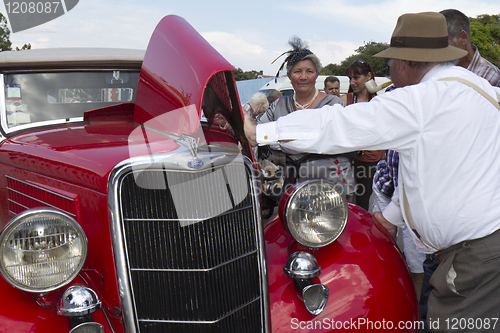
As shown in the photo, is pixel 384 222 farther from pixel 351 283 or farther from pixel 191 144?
pixel 191 144

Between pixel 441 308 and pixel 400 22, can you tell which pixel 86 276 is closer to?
pixel 441 308

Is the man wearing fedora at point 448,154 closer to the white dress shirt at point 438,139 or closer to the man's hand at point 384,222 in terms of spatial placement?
the white dress shirt at point 438,139

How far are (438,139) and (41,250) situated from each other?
1717mm

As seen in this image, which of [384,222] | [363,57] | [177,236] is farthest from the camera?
[363,57]

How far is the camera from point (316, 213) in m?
1.95

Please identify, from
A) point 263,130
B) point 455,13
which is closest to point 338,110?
point 263,130

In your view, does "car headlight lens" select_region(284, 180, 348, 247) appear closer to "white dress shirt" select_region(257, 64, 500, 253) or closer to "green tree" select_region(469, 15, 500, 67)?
"white dress shirt" select_region(257, 64, 500, 253)

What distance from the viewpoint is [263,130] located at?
5.87 ft

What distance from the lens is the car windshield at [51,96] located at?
8.36ft

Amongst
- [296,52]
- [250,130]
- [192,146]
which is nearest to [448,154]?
[250,130]

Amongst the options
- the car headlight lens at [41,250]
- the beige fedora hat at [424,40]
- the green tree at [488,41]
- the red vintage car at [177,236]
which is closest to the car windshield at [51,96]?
the red vintage car at [177,236]

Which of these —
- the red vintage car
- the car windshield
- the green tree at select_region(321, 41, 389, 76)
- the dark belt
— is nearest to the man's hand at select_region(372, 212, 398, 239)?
the red vintage car

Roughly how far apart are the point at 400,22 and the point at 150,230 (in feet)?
5.33

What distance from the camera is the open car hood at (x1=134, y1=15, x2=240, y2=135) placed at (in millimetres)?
1859
